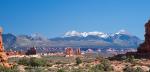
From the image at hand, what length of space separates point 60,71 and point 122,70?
28.6 ft

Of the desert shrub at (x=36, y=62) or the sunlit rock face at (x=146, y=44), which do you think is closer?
the desert shrub at (x=36, y=62)

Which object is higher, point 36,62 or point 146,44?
Result: point 146,44

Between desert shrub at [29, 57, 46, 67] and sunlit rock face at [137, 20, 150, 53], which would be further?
sunlit rock face at [137, 20, 150, 53]

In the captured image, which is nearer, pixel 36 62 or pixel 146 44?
pixel 36 62

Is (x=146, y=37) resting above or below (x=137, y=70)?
above

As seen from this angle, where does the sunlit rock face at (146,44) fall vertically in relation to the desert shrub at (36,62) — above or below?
above

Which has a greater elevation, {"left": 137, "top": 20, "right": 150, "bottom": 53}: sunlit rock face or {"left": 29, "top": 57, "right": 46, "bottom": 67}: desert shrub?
{"left": 137, "top": 20, "right": 150, "bottom": 53}: sunlit rock face

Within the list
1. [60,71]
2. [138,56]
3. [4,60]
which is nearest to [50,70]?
[60,71]

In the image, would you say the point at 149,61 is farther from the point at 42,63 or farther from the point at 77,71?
the point at 77,71

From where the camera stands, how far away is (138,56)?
67125 millimetres

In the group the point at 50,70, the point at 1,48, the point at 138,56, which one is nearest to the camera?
the point at 50,70

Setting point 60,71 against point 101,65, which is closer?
point 60,71

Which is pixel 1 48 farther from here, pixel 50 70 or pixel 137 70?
pixel 137 70

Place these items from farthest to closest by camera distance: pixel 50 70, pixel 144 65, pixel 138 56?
1. pixel 138 56
2. pixel 144 65
3. pixel 50 70
